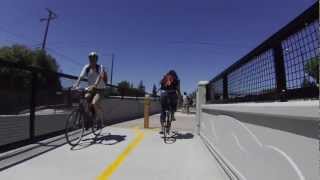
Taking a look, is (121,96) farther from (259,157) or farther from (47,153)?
(259,157)

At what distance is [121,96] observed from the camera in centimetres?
1442

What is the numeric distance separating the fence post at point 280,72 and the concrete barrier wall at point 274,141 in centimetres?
41

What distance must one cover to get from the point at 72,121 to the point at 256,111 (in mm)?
4399

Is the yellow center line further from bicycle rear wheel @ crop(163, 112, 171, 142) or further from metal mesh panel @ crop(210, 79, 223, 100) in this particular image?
metal mesh panel @ crop(210, 79, 223, 100)

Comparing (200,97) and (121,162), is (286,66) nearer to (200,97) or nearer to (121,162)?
(121,162)

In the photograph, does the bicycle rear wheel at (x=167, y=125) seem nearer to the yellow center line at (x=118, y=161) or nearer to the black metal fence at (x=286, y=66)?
the yellow center line at (x=118, y=161)

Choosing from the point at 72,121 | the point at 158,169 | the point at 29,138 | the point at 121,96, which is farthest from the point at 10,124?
the point at 121,96

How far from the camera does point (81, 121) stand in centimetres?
684

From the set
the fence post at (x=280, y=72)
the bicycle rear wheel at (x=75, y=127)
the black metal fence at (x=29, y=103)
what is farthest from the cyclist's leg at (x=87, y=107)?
the fence post at (x=280, y=72)

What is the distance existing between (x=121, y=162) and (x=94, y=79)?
2547 mm

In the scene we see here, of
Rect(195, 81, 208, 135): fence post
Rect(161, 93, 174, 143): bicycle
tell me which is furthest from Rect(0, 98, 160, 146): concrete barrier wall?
Rect(195, 81, 208, 135): fence post

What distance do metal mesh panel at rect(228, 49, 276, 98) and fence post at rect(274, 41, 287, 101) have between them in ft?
0.50

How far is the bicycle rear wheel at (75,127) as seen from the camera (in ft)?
21.2

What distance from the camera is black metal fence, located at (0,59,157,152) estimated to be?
18.7 feet
